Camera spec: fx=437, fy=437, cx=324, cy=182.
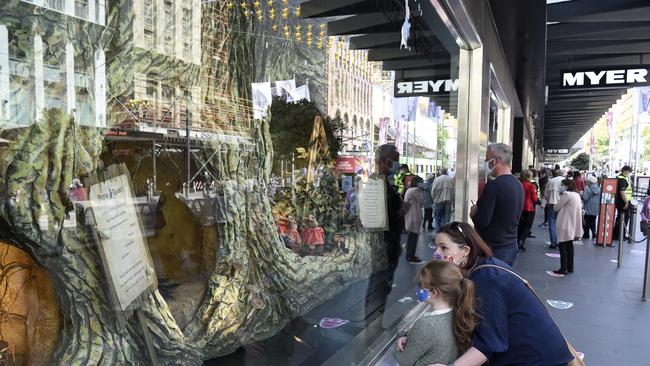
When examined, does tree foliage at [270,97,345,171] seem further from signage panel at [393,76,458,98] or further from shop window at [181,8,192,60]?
signage panel at [393,76,458,98]

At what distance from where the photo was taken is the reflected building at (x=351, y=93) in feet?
15.7

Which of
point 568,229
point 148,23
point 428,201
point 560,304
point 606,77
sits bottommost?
point 560,304

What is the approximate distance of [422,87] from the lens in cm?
581

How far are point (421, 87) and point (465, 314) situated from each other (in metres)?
4.49

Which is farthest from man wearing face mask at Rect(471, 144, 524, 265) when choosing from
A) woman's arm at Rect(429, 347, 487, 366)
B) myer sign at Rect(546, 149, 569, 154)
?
myer sign at Rect(546, 149, 569, 154)

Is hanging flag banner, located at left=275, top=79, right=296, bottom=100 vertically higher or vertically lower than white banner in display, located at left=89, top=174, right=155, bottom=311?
higher

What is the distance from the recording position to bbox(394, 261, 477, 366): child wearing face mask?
1.78m

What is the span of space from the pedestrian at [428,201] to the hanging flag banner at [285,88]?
2481 millimetres

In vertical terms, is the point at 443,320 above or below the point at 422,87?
below

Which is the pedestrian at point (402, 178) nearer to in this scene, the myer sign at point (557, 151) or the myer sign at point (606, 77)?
the myer sign at point (606, 77)

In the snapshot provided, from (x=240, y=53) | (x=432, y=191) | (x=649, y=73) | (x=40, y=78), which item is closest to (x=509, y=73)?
(x=649, y=73)

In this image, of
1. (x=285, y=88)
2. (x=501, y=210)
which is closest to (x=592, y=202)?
(x=501, y=210)

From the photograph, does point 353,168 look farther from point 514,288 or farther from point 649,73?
point 649,73

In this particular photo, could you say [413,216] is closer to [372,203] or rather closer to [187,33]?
[372,203]
